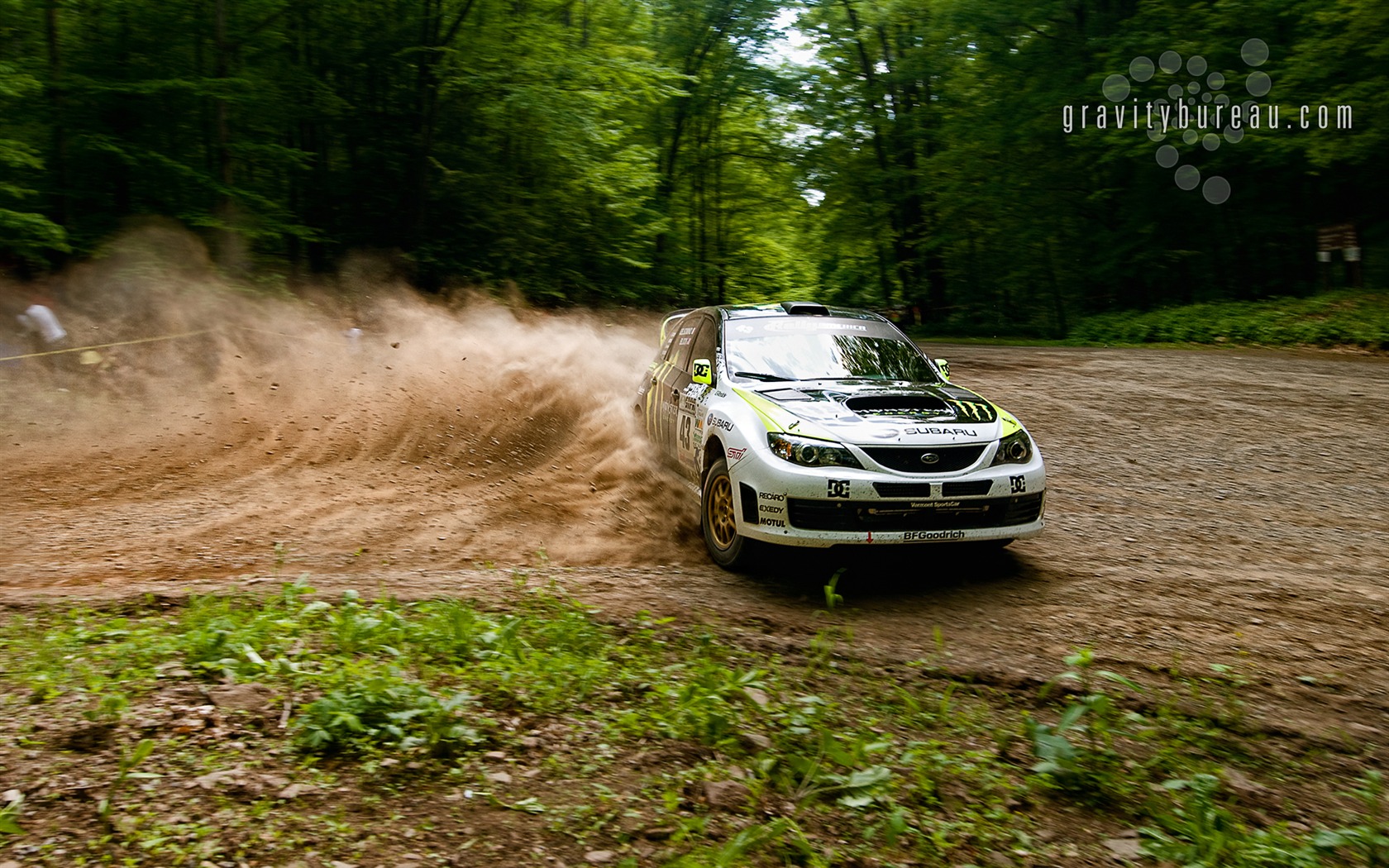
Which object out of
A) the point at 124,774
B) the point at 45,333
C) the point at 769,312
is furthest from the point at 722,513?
the point at 45,333

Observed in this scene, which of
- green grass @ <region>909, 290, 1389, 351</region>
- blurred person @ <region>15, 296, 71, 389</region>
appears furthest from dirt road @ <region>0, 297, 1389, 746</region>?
green grass @ <region>909, 290, 1389, 351</region>

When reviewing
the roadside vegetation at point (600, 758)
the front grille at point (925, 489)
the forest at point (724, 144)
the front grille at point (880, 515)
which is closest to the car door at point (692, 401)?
the front grille at point (880, 515)

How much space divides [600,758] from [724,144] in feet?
118

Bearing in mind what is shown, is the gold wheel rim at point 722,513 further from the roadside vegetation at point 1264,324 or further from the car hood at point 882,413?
the roadside vegetation at point 1264,324

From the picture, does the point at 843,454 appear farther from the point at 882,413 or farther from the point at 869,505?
the point at 882,413

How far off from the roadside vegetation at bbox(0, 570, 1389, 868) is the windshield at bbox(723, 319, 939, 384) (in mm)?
2932

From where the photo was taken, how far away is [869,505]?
629 centimetres

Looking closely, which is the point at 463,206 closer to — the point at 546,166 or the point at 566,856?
the point at 546,166

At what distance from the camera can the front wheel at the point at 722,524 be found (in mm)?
6852

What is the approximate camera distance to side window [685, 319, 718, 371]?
27.6ft

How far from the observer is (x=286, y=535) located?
311 inches

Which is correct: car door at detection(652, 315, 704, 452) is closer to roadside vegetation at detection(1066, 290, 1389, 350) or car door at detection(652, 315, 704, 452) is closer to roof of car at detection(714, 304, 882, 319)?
roof of car at detection(714, 304, 882, 319)

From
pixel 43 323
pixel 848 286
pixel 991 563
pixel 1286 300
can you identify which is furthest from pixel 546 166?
pixel 848 286

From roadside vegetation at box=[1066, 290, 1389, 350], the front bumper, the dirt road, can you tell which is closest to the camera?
the dirt road
